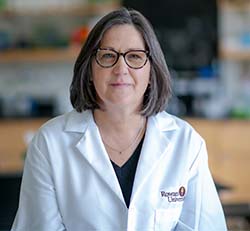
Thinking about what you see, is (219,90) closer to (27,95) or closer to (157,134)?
(27,95)

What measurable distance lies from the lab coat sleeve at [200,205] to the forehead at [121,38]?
347mm

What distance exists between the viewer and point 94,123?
1.63 meters

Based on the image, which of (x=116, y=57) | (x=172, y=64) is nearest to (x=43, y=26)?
(x=172, y=64)

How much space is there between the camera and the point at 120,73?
4.90 feet

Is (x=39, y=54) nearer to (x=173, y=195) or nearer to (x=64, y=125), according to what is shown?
(x=64, y=125)

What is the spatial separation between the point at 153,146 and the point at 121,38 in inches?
12.0

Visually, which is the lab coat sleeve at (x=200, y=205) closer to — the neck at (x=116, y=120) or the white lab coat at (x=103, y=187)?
the white lab coat at (x=103, y=187)

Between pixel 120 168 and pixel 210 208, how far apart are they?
0.86ft

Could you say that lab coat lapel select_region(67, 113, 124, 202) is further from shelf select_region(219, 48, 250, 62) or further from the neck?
shelf select_region(219, 48, 250, 62)

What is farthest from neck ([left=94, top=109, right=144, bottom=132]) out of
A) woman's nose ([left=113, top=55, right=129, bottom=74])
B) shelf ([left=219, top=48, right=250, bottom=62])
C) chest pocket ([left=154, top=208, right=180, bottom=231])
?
shelf ([left=219, top=48, right=250, bottom=62])

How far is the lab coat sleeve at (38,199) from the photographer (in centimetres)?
151

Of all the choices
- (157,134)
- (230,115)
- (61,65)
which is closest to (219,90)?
(230,115)

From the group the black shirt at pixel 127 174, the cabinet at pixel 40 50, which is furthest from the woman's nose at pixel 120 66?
the cabinet at pixel 40 50

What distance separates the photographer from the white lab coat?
152cm
